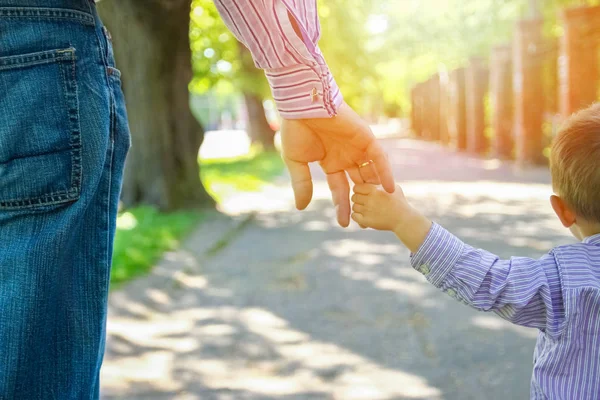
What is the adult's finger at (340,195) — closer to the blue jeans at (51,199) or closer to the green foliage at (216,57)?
the blue jeans at (51,199)

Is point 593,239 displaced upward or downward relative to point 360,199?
downward

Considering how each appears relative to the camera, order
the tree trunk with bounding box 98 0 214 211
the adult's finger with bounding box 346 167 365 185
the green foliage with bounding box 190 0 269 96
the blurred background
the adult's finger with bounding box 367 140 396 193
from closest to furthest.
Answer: the adult's finger with bounding box 367 140 396 193 < the adult's finger with bounding box 346 167 365 185 < the blurred background < the tree trunk with bounding box 98 0 214 211 < the green foliage with bounding box 190 0 269 96

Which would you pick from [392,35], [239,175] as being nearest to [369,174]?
[239,175]

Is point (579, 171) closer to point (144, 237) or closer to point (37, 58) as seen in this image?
point (37, 58)

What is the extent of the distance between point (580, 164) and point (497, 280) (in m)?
0.36

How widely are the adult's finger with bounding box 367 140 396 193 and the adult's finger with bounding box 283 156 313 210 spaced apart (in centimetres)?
18

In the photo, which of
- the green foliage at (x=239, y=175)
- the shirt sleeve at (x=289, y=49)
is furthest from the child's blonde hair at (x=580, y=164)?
the green foliage at (x=239, y=175)

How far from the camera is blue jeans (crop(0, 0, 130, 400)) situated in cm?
157

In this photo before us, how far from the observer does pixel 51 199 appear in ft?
5.22

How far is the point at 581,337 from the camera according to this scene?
1.87m

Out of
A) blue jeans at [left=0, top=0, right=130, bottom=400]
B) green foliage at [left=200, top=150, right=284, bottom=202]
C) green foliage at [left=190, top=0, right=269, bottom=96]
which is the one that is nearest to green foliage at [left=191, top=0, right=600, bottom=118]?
green foliage at [left=190, top=0, right=269, bottom=96]

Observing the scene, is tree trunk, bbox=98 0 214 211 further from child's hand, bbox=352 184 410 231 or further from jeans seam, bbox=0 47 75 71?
jeans seam, bbox=0 47 75 71

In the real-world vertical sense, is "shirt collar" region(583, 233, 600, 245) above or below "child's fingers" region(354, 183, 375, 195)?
below

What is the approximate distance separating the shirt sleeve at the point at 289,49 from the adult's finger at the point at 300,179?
0.20 metres
